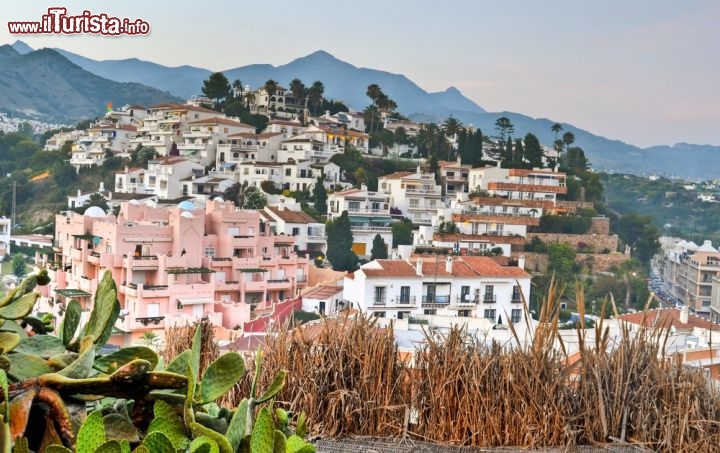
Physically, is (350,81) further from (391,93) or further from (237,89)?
(237,89)

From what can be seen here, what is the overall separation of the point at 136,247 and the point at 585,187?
17.1 meters

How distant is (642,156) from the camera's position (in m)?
62.5

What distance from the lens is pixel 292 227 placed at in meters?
20.1

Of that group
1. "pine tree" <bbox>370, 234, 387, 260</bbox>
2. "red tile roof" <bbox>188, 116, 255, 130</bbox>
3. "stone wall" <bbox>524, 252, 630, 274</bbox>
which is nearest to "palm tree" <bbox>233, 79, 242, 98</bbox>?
"red tile roof" <bbox>188, 116, 255, 130</bbox>

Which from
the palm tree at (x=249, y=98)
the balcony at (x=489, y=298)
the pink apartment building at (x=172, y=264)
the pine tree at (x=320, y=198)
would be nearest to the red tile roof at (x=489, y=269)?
the balcony at (x=489, y=298)

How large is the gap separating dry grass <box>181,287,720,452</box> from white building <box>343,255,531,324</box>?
1218 cm

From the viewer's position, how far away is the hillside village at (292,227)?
45.4ft

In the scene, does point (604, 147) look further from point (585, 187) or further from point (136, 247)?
point (136, 247)

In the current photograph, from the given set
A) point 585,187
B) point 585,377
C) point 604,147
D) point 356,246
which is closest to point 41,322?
point 585,377

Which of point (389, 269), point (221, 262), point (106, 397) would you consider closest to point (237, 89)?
point (221, 262)

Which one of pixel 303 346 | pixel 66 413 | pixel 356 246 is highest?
pixel 66 413

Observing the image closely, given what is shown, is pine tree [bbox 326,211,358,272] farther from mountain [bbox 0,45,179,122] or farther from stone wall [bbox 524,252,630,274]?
mountain [bbox 0,45,179,122]

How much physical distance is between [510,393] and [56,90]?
63.1 meters

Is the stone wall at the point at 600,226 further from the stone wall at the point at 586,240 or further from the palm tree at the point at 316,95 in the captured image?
the palm tree at the point at 316,95
